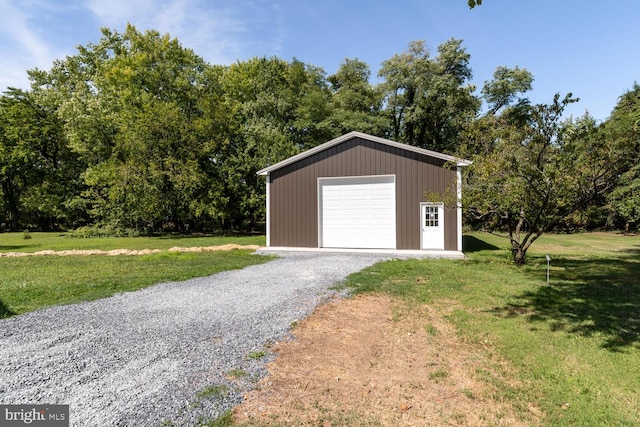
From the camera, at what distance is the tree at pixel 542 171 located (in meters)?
8.25

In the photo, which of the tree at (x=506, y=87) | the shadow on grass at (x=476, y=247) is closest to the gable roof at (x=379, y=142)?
the shadow on grass at (x=476, y=247)

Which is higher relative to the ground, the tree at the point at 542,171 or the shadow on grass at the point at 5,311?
the tree at the point at 542,171

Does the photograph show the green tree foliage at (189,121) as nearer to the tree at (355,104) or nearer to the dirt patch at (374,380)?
the tree at (355,104)

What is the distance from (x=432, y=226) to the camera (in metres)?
12.2

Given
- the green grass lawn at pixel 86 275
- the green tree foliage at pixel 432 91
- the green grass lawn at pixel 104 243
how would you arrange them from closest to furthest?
the green grass lawn at pixel 86 275, the green grass lawn at pixel 104 243, the green tree foliage at pixel 432 91

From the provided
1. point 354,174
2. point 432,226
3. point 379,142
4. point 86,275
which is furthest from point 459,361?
point 379,142

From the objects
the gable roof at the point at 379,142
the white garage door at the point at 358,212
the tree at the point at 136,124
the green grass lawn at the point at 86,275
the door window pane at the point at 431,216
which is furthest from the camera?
the tree at the point at 136,124

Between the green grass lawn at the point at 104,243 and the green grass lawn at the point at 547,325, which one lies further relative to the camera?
the green grass lawn at the point at 104,243

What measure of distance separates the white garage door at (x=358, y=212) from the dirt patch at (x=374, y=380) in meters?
8.10

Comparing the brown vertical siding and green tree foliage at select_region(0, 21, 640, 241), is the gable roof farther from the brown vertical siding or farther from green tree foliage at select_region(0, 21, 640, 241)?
green tree foliage at select_region(0, 21, 640, 241)

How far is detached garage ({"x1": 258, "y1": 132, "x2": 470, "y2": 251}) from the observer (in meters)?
12.1

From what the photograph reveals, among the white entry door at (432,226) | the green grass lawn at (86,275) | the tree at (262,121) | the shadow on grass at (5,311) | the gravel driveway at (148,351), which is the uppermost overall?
the tree at (262,121)

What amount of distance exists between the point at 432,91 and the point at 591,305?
2198 cm

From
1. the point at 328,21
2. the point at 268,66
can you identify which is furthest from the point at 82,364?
the point at 268,66
